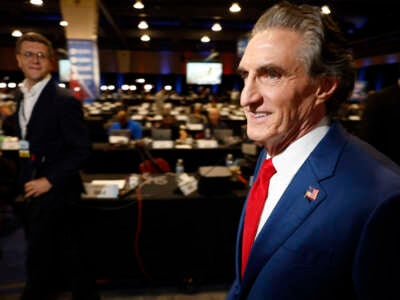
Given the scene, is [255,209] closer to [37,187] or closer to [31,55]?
[37,187]

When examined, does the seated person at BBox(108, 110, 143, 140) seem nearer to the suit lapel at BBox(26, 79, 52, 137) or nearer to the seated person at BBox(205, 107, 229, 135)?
the seated person at BBox(205, 107, 229, 135)

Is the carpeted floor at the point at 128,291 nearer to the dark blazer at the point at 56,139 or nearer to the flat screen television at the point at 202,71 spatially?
the dark blazer at the point at 56,139

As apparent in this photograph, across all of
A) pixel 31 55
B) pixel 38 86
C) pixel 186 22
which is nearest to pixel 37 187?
pixel 38 86

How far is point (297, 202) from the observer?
2.71 feet

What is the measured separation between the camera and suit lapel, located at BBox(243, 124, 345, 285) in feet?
2.65

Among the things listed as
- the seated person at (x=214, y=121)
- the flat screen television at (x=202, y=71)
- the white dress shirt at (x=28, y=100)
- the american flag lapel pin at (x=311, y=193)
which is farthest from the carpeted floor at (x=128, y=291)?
the flat screen television at (x=202, y=71)

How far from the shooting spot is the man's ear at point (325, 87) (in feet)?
2.82

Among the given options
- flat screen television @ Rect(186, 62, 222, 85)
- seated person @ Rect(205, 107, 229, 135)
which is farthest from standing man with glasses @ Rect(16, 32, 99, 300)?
flat screen television @ Rect(186, 62, 222, 85)

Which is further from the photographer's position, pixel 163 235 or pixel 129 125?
pixel 129 125

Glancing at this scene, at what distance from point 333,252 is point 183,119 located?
8294 millimetres

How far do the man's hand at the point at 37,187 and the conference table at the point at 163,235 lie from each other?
0.61m

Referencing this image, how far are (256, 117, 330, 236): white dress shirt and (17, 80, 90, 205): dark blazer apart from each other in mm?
1502

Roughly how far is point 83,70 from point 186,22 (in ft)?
31.7

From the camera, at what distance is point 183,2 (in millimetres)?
11320
